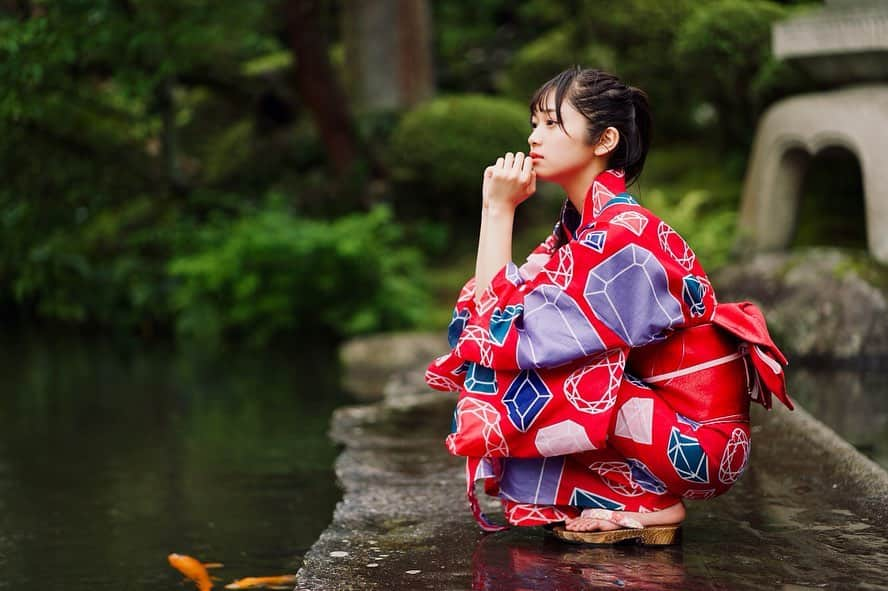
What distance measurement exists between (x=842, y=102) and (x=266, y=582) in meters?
5.97

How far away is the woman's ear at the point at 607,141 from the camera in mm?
3098

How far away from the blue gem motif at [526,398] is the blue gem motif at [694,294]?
0.42 metres

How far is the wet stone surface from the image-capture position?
2.77 metres

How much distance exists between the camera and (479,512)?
3.19 m

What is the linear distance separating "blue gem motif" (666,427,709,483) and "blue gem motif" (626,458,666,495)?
89 millimetres

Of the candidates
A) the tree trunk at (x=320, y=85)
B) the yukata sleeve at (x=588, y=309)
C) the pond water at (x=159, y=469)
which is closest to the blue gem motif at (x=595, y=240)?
the yukata sleeve at (x=588, y=309)

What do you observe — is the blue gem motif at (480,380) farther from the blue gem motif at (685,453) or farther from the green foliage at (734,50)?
the green foliage at (734,50)

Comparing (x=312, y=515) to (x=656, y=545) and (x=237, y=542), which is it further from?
(x=656, y=545)

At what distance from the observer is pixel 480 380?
2.97m

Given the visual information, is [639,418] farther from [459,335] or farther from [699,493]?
[459,335]

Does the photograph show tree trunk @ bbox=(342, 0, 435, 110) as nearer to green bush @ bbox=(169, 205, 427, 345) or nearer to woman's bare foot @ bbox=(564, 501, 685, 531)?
green bush @ bbox=(169, 205, 427, 345)

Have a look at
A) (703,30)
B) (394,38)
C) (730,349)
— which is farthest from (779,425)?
(394,38)

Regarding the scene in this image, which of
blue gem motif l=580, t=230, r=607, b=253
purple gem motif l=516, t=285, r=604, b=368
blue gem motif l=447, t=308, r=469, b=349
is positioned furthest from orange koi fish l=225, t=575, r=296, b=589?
blue gem motif l=580, t=230, r=607, b=253

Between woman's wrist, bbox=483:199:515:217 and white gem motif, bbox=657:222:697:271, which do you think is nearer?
white gem motif, bbox=657:222:697:271
